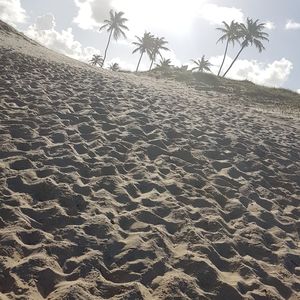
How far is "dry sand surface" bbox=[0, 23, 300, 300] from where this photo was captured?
425cm

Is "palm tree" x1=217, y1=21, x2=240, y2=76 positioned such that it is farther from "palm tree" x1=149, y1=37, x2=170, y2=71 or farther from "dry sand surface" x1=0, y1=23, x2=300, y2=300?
"dry sand surface" x1=0, y1=23, x2=300, y2=300

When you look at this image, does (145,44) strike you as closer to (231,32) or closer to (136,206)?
(231,32)

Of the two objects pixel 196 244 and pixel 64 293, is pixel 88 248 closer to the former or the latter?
pixel 64 293

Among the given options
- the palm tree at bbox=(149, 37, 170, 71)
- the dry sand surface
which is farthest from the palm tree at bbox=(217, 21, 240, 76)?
the dry sand surface

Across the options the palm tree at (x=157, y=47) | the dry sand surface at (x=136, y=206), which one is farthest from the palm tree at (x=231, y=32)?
the dry sand surface at (x=136, y=206)

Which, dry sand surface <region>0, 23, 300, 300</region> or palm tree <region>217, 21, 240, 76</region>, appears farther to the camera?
palm tree <region>217, 21, 240, 76</region>

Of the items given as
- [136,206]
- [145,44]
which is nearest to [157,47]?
[145,44]

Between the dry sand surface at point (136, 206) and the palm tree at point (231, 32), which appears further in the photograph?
the palm tree at point (231, 32)

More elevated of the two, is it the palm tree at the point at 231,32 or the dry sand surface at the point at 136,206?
the palm tree at the point at 231,32

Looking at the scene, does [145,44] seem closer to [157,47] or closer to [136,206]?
[157,47]

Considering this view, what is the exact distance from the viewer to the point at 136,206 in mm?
5734

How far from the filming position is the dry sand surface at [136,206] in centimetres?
425

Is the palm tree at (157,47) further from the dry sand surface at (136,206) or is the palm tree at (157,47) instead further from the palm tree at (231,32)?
the dry sand surface at (136,206)

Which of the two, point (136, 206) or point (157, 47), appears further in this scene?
point (157, 47)
